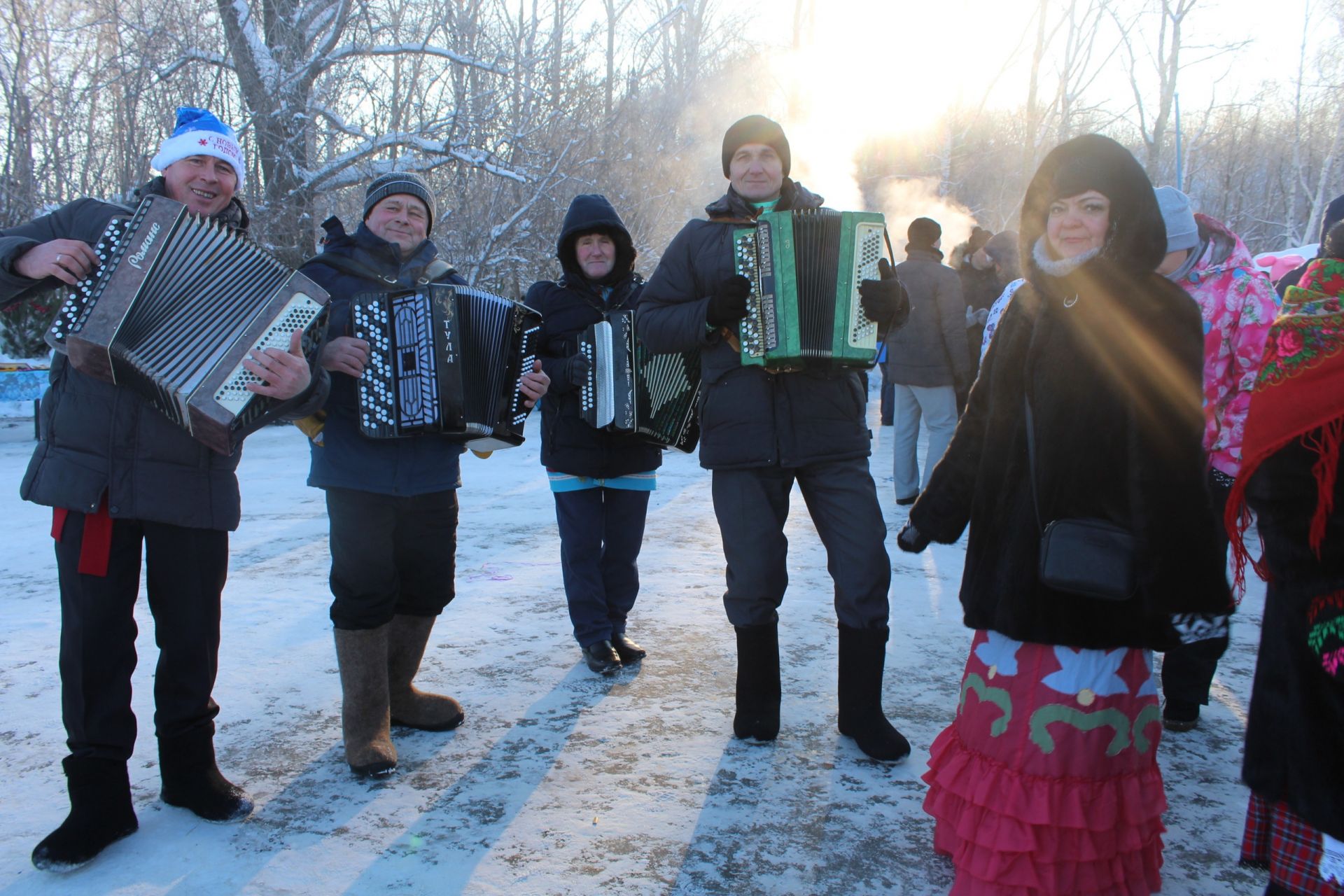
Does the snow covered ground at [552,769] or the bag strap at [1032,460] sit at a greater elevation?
the bag strap at [1032,460]

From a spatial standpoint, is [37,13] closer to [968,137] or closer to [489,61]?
[489,61]

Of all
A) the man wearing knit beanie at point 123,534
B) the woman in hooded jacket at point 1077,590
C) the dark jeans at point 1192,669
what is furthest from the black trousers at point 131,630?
the dark jeans at point 1192,669

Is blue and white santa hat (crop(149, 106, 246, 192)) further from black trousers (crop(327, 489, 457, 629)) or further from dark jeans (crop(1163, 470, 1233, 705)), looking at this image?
dark jeans (crop(1163, 470, 1233, 705))

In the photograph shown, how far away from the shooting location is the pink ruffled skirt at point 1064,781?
2.16 meters

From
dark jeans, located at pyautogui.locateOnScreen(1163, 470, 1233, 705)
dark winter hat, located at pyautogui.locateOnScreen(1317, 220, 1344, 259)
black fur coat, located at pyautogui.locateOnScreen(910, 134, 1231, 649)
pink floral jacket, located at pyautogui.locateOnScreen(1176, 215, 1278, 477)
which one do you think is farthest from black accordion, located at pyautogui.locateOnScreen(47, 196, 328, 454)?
dark jeans, located at pyautogui.locateOnScreen(1163, 470, 1233, 705)

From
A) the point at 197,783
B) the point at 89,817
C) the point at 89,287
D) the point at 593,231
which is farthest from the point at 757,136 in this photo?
the point at 89,817

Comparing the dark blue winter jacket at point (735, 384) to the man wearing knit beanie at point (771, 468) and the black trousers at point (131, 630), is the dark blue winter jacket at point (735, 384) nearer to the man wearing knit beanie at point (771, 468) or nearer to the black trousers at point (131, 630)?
the man wearing knit beanie at point (771, 468)

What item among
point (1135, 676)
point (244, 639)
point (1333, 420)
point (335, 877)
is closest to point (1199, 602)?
point (1135, 676)

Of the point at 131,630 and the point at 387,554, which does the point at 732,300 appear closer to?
the point at 387,554

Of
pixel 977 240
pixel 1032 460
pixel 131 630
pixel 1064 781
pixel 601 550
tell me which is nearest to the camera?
pixel 1064 781

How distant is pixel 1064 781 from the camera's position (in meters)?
2.17

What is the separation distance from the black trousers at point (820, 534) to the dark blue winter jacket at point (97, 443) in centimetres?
162

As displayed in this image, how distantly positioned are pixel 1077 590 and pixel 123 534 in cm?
241

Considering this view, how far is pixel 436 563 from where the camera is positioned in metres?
3.24
